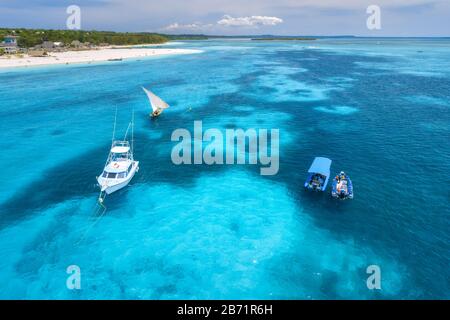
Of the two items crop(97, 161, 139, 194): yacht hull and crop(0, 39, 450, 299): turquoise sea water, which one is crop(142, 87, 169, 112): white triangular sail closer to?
crop(0, 39, 450, 299): turquoise sea water

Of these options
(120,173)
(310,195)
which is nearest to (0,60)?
(120,173)

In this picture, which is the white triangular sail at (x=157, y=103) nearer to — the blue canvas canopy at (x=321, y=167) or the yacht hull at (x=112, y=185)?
the yacht hull at (x=112, y=185)

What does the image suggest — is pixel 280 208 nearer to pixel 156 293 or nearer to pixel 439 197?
pixel 156 293

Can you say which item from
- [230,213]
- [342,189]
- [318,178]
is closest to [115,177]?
[230,213]

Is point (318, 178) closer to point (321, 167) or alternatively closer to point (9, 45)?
point (321, 167)

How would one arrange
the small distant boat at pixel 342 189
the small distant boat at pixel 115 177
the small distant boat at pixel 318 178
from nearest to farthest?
the small distant boat at pixel 342 189, the small distant boat at pixel 115 177, the small distant boat at pixel 318 178

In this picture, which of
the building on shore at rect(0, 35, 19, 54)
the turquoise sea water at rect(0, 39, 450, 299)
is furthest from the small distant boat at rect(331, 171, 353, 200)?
the building on shore at rect(0, 35, 19, 54)

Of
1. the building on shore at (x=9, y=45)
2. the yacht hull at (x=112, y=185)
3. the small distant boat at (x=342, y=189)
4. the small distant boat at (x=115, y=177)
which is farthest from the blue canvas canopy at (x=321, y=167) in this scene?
the building on shore at (x=9, y=45)
